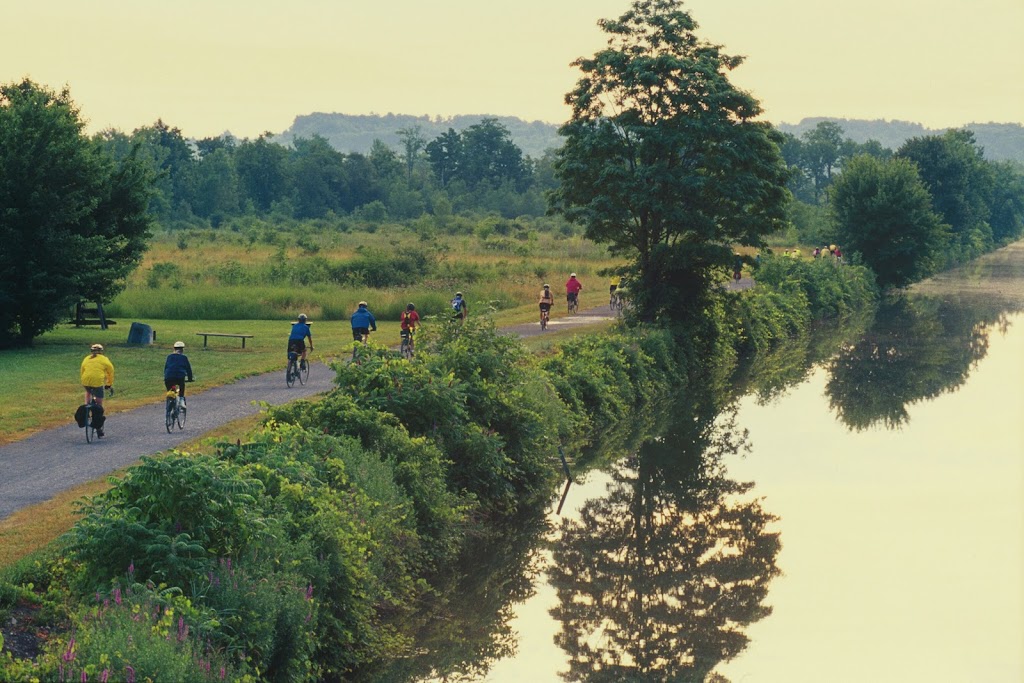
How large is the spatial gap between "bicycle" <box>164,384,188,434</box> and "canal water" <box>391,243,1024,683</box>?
7.26m

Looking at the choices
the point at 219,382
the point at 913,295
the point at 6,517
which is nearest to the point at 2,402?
the point at 219,382

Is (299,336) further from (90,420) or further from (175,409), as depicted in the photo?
(90,420)

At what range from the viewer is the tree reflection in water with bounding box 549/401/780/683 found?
1548cm

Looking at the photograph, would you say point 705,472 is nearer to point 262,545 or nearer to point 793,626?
point 793,626

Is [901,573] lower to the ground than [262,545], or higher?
lower

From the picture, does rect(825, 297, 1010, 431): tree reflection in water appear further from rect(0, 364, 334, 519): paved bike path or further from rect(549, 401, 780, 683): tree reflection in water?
rect(0, 364, 334, 519): paved bike path

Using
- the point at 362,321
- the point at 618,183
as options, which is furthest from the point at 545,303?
the point at 362,321

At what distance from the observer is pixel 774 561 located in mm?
19578

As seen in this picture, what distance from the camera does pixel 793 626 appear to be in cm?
1659

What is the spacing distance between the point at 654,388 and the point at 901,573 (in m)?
16.9

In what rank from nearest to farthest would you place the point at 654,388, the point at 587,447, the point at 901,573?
the point at 901,573, the point at 587,447, the point at 654,388

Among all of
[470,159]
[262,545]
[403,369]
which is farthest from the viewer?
[470,159]

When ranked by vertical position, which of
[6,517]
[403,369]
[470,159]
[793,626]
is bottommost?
[793,626]

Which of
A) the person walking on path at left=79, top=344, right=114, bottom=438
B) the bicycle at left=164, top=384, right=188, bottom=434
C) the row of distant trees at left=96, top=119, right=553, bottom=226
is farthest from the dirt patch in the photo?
the row of distant trees at left=96, top=119, right=553, bottom=226
